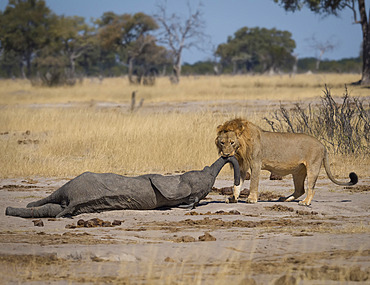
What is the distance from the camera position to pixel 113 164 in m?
11.0

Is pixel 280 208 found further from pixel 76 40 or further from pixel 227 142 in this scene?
pixel 76 40

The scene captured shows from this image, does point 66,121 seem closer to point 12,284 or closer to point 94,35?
point 12,284

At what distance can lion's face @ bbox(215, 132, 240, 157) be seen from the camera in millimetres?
6930

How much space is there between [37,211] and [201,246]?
238 cm

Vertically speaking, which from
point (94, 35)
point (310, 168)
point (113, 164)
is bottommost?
point (113, 164)

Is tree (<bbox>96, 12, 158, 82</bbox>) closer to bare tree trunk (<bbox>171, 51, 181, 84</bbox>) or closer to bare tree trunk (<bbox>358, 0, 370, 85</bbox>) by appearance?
bare tree trunk (<bbox>171, 51, 181, 84</bbox>)

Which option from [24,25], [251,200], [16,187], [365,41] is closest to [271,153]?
[251,200]

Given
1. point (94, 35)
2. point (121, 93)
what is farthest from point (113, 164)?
point (94, 35)

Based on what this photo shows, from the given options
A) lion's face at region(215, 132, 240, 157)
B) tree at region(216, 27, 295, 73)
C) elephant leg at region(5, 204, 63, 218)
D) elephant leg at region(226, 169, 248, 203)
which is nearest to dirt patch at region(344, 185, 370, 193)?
elephant leg at region(226, 169, 248, 203)

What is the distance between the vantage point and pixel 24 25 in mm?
45719

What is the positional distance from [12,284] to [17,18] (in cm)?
4443

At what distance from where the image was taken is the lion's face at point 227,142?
22.7 feet

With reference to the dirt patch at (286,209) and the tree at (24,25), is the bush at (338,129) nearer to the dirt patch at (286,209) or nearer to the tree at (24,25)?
the dirt patch at (286,209)

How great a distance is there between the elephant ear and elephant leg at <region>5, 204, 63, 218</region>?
1.09 metres
